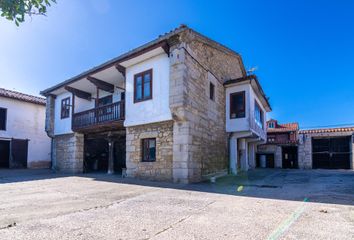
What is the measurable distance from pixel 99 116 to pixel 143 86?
3.69 m

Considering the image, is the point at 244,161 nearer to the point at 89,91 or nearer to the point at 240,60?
the point at 240,60

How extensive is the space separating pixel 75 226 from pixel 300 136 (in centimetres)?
2315

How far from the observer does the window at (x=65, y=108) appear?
15047 millimetres

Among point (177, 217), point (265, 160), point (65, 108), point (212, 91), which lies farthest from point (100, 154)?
point (265, 160)

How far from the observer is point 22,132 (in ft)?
56.5

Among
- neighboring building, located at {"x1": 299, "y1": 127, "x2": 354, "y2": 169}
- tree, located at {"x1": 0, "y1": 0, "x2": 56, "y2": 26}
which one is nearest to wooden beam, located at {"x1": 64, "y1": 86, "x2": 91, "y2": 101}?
tree, located at {"x1": 0, "y1": 0, "x2": 56, "y2": 26}

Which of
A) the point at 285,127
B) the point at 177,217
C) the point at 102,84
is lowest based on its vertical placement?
the point at 177,217

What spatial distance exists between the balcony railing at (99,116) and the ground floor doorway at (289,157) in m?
18.6

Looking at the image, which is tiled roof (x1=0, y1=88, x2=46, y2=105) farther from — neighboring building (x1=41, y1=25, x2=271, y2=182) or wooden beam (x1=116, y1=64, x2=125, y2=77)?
wooden beam (x1=116, y1=64, x2=125, y2=77)

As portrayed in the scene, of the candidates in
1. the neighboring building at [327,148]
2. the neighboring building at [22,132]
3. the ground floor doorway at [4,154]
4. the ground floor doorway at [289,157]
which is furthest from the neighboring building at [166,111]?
the ground floor doorway at [289,157]

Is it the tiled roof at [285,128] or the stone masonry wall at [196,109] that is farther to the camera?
the tiled roof at [285,128]

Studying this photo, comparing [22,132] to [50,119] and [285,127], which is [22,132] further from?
[285,127]

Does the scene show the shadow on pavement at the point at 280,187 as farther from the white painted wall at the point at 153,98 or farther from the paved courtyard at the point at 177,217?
the white painted wall at the point at 153,98

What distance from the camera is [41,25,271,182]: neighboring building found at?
922 cm
